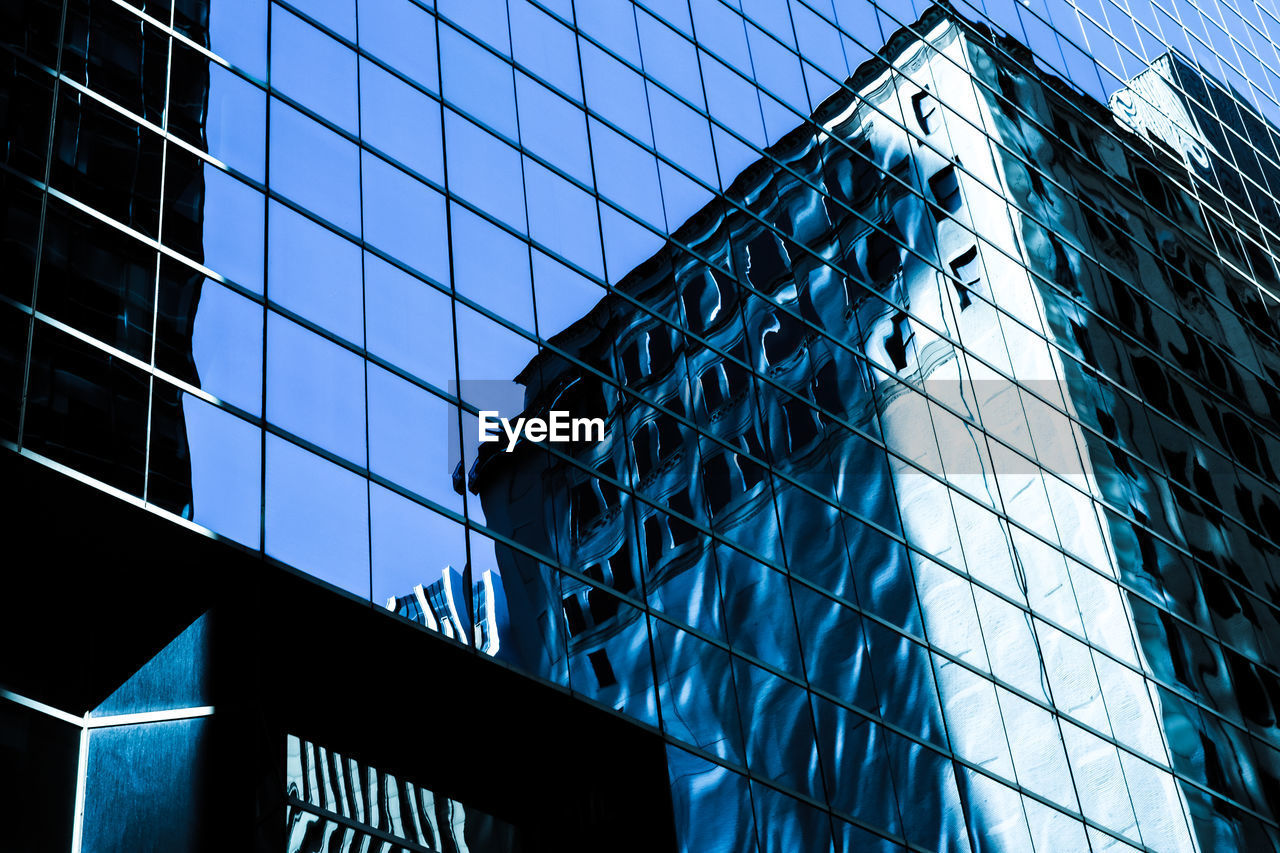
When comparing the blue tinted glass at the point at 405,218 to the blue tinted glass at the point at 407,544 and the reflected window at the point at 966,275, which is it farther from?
the reflected window at the point at 966,275

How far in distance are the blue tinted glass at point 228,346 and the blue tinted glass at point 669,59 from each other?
13193mm

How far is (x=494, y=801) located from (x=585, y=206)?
1107 centimetres

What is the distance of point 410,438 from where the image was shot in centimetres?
2112

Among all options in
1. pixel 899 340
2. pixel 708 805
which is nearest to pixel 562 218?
pixel 899 340

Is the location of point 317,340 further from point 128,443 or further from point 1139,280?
point 1139,280

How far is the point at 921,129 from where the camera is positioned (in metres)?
36.8

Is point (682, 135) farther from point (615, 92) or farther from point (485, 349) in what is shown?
point (485, 349)

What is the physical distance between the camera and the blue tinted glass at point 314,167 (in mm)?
21906

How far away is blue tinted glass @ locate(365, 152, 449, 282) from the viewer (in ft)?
75.1

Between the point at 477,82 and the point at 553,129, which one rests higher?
the point at 477,82

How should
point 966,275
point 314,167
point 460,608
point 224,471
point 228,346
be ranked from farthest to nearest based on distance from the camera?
point 966,275 < point 314,167 < point 460,608 < point 228,346 < point 224,471

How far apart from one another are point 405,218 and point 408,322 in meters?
2.08

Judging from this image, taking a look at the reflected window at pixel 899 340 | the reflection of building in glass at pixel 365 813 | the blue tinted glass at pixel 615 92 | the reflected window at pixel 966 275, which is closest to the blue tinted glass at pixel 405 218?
the blue tinted glass at pixel 615 92

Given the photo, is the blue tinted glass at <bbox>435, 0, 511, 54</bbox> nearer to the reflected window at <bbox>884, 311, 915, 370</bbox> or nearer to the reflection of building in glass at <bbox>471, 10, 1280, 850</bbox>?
the reflection of building in glass at <bbox>471, 10, 1280, 850</bbox>
